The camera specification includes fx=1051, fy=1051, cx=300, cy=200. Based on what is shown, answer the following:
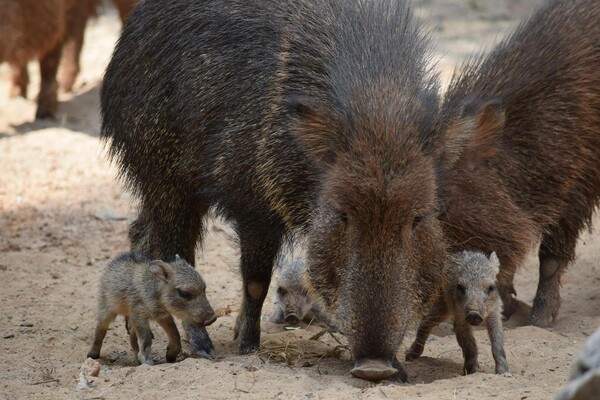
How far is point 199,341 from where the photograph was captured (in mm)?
5895

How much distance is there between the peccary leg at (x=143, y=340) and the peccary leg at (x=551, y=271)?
2.50 m

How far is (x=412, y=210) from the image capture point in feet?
15.5

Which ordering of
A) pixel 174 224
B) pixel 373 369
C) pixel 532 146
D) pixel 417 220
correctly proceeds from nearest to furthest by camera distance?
pixel 373 369 < pixel 417 220 < pixel 532 146 < pixel 174 224

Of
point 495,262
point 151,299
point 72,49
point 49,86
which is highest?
point 72,49

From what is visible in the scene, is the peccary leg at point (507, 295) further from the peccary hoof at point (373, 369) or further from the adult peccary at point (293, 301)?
the peccary hoof at point (373, 369)

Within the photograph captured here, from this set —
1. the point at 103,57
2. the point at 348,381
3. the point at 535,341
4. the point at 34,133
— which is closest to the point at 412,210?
the point at 348,381

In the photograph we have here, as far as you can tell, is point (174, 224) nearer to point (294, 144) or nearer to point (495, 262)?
point (294, 144)

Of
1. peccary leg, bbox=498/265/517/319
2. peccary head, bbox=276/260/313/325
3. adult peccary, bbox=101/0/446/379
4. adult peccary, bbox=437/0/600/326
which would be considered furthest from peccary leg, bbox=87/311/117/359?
peccary leg, bbox=498/265/517/319

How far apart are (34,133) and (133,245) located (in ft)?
14.7

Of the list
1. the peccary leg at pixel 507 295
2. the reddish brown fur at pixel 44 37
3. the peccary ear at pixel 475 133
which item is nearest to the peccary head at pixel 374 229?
the peccary ear at pixel 475 133

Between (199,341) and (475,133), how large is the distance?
6.27 feet

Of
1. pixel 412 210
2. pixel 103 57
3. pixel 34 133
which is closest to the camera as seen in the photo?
pixel 412 210

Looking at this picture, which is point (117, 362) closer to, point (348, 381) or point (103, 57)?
point (348, 381)

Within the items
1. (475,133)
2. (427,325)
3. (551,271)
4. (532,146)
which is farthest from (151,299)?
(551,271)
